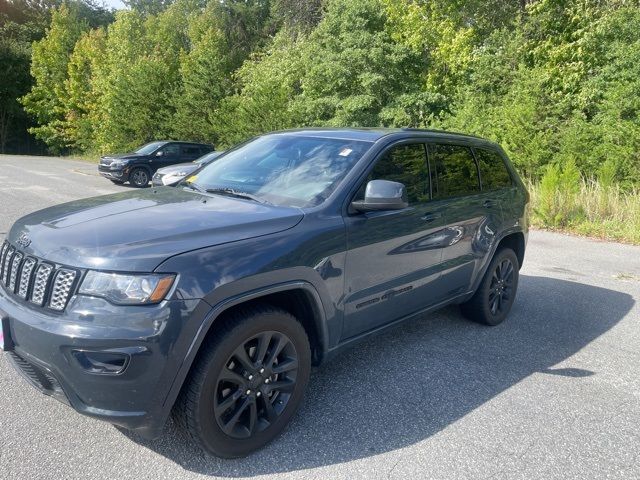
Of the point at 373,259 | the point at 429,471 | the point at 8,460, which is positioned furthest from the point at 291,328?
the point at 8,460

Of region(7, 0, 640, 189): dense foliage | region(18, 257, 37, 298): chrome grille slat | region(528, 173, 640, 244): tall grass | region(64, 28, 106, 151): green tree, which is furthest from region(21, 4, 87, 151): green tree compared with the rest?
region(18, 257, 37, 298): chrome grille slat

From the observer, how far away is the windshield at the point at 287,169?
3.42m

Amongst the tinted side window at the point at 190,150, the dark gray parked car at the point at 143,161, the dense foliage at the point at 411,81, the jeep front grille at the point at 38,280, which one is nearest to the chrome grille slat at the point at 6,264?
the jeep front grille at the point at 38,280

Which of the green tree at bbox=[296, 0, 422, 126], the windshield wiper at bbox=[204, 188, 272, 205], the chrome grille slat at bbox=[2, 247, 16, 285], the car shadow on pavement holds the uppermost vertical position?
the green tree at bbox=[296, 0, 422, 126]

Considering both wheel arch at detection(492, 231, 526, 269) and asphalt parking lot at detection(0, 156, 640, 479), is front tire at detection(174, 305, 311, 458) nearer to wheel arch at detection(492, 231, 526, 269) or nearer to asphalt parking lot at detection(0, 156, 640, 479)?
asphalt parking lot at detection(0, 156, 640, 479)

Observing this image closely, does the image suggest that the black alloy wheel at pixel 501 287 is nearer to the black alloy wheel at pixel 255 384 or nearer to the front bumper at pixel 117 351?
the black alloy wheel at pixel 255 384

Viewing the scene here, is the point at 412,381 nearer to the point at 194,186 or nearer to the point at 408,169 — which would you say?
the point at 408,169

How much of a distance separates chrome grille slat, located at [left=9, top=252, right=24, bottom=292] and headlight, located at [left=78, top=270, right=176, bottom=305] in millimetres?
549

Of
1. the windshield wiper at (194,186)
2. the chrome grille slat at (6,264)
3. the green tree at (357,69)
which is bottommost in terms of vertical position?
the chrome grille slat at (6,264)

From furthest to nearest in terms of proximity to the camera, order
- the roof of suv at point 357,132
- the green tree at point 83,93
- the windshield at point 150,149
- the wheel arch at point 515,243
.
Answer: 1. the green tree at point 83,93
2. the windshield at point 150,149
3. the wheel arch at point 515,243
4. the roof of suv at point 357,132

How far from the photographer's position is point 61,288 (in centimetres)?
246

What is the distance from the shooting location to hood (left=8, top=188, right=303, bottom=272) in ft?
8.13

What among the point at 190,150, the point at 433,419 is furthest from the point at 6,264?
the point at 190,150

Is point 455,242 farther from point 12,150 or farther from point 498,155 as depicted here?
point 12,150
